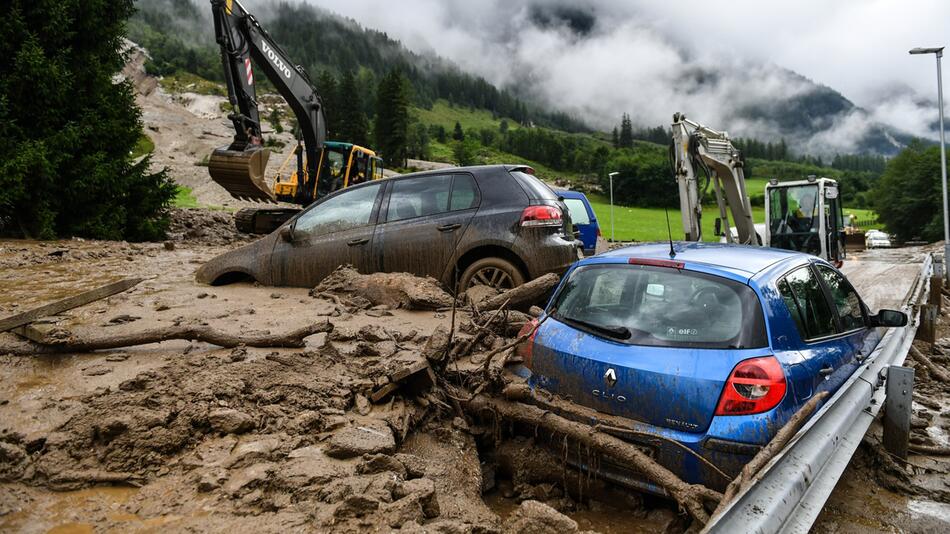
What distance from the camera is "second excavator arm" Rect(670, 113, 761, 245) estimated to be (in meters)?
12.5

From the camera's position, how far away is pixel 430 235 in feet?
23.4

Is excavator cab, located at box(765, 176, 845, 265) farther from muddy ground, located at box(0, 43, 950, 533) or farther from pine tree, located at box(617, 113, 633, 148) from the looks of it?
pine tree, located at box(617, 113, 633, 148)

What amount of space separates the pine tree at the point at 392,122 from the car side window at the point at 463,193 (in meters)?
70.6

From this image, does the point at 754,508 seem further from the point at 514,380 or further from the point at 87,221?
the point at 87,221

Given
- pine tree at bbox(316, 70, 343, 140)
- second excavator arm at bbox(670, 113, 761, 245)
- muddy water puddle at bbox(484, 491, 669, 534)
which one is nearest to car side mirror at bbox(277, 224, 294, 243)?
muddy water puddle at bbox(484, 491, 669, 534)

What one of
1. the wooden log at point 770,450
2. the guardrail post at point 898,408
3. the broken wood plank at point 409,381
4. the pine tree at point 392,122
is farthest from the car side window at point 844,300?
the pine tree at point 392,122

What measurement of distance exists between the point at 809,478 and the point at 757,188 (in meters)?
119

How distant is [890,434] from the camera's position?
427 cm

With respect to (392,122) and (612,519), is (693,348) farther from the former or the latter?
(392,122)

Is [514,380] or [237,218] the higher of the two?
[237,218]

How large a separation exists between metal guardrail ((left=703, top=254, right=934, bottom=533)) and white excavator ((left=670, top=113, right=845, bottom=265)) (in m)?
9.16

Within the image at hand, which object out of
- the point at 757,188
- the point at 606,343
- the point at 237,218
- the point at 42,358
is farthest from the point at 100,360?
the point at 757,188

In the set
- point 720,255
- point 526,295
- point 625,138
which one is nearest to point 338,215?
point 526,295

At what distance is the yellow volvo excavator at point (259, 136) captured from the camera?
467 inches
